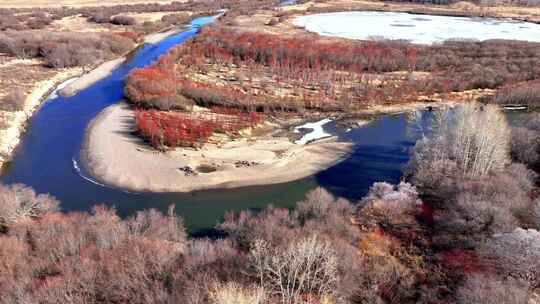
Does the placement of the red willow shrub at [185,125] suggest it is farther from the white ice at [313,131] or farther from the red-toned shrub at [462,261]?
the red-toned shrub at [462,261]

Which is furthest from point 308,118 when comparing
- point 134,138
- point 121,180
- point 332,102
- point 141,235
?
point 141,235

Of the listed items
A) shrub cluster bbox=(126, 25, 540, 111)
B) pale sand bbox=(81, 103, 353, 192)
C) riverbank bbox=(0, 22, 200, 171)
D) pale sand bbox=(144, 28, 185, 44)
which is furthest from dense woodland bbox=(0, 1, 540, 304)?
pale sand bbox=(144, 28, 185, 44)

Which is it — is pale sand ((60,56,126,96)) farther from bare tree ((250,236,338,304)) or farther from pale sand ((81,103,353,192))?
bare tree ((250,236,338,304))

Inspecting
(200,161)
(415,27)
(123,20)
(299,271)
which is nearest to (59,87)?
(200,161)

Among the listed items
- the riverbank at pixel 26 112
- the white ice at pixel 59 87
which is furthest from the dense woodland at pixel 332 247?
the white ice at pixel 59 87

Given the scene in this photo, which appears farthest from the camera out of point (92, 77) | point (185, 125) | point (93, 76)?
point (93, 76)

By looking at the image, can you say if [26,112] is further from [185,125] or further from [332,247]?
[332,247]
